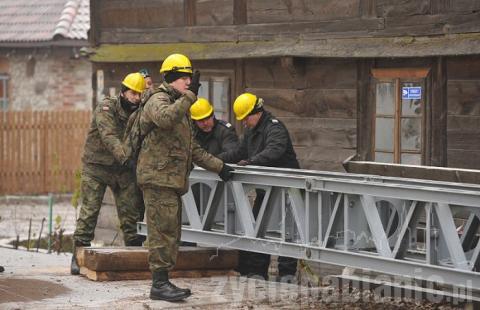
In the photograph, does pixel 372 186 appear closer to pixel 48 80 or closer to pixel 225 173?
pixel 225 173

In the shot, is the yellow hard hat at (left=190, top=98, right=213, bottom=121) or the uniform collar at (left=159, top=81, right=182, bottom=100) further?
the yellow hard hat at (left=190, top=98, right=213, bottom=121)

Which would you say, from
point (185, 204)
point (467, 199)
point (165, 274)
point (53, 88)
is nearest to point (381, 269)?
point (467, 199)

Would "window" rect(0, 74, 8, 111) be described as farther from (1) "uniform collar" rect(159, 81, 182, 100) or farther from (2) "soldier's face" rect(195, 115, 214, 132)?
(1) "uniform collar" rect(159, 81, 182, 100)

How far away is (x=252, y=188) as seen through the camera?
1076 cm

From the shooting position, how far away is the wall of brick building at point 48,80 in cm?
2800

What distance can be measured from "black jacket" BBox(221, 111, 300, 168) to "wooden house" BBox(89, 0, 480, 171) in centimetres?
168

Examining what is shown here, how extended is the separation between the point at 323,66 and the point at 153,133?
14.2ft

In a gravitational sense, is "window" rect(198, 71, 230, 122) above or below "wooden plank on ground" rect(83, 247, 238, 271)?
above

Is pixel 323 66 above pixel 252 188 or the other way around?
above

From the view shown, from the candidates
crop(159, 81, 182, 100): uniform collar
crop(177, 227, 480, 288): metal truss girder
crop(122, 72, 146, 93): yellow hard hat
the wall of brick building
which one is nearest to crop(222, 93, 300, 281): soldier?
crop(177, 227, 480, 288): metal truss girder

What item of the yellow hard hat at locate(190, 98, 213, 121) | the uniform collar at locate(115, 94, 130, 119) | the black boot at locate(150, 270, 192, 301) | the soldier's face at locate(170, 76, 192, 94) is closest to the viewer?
the black boot at locate(150, 270, 192, 301)

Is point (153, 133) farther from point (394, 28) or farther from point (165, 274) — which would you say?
point (394, 28)

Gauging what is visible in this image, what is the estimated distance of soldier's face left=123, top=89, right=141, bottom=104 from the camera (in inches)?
456

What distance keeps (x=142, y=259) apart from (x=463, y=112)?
11.6 feet
